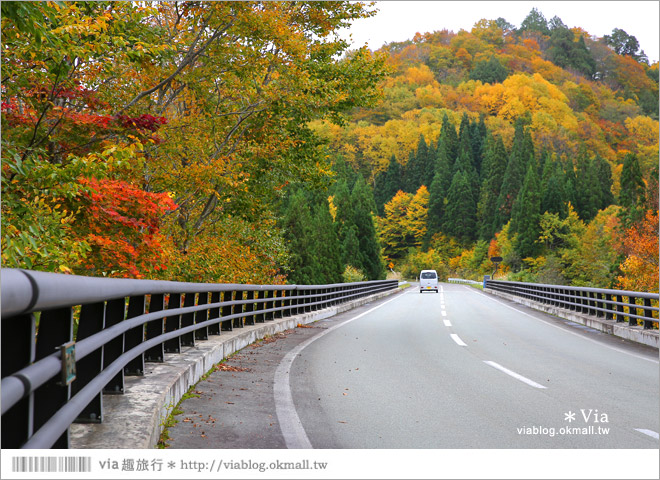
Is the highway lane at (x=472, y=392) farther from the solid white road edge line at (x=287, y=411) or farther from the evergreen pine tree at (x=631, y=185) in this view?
the evergreen pine tree at (x=631, y=185)

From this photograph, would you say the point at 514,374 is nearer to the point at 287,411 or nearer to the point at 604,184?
the point at 287,411

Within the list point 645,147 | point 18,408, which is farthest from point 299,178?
point 645,147

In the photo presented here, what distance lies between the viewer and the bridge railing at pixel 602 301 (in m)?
14.4

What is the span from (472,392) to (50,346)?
566cm

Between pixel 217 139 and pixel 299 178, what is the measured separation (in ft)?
8.83

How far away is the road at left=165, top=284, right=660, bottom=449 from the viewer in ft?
17.3

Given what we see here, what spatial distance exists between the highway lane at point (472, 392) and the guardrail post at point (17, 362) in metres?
2.74

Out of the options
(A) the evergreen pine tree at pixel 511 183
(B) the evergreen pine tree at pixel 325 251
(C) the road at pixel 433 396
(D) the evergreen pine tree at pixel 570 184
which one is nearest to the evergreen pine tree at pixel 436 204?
(A) the evergreen pine tree at pixel 511 183

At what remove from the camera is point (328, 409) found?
650 centimetres

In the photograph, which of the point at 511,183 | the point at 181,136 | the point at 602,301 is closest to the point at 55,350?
the point at 181,136

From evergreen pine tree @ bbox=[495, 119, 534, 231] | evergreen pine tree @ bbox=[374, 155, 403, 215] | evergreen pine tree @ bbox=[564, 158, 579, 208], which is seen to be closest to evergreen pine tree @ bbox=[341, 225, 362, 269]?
evergreen pine tree @ bbox=[564, 158, 579, 208]

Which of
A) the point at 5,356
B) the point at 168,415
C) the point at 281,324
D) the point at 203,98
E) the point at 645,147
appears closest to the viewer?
the point at 5,356

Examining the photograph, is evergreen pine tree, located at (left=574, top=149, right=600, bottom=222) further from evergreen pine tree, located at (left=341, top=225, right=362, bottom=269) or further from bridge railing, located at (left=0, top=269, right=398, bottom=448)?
bridge railing, located at (left=0, top=269, right=398, bottom=448)

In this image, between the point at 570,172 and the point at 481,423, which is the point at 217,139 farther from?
the point at 570,172
